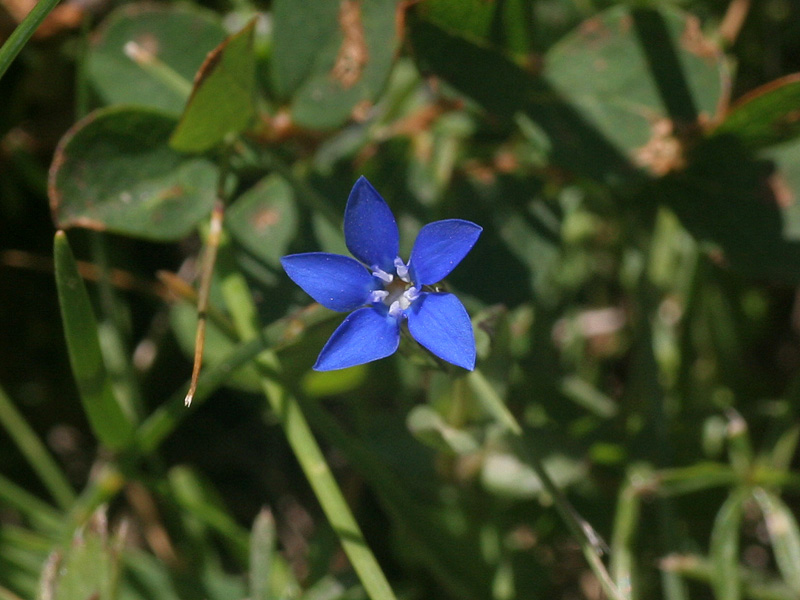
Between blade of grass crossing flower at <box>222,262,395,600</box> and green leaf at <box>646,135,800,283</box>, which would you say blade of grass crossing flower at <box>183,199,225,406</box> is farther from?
green leaf at <box>646,135,800,283</box>

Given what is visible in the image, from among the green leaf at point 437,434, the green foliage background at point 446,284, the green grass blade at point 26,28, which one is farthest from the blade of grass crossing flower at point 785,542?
the green grass blade at point 26,28

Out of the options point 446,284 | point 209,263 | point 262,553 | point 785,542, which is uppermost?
point 209,263

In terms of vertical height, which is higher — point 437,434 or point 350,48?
point 350,48

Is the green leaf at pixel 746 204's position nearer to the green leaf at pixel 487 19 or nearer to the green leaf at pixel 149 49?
the green leaf at pixel 487 19

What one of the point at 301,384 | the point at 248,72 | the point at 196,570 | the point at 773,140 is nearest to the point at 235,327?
the point at 301,384

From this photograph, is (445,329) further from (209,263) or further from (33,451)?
(33,451)

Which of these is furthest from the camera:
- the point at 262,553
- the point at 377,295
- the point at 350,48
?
the point at 350,48

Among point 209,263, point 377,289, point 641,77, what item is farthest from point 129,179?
point 641,77
